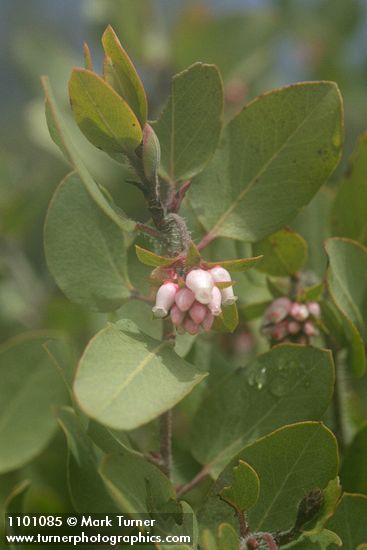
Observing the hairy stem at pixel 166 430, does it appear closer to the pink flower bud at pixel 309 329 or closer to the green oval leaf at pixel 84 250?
the green oval leaf at pixel 84 250

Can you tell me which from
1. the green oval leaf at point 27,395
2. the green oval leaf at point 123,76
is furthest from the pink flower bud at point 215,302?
the green oval leaf at point 27,395

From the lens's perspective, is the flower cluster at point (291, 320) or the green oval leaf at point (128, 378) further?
the flower cluster at point (291, 320)

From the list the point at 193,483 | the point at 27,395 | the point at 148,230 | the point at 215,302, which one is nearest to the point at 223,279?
the point at 215,302

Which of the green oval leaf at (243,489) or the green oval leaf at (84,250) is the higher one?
the green oval leaf at (84,250)

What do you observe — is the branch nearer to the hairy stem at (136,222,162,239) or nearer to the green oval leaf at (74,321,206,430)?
the green oval leaf at (74,321,206,430)

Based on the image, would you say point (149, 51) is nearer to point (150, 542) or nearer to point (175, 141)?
point (175, 141)

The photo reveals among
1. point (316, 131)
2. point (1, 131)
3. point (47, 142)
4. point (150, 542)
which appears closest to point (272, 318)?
point (316, 131)
